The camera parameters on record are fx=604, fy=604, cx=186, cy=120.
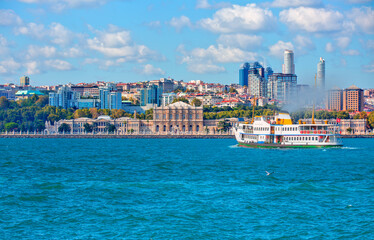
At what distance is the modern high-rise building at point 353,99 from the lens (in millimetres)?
178125

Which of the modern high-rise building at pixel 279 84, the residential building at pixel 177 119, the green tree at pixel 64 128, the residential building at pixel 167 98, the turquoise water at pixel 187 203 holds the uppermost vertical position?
the modern high-rise building at pixel 279 84

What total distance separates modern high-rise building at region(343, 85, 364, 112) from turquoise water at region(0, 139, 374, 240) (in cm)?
14853

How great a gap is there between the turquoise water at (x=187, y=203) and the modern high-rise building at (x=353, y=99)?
487 feet

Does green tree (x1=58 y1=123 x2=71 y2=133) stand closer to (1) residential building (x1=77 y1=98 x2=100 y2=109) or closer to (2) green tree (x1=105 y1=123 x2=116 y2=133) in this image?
(2) green tree (x1=105 y1=123 x2=116 y2=133)

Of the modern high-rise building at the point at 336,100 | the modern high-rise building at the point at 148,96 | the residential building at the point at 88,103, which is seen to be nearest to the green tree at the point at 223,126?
the modern high-rise building at the point at 148,96

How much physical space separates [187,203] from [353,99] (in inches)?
6502

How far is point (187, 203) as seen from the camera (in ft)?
72.8

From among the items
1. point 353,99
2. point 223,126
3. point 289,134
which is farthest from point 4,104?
point 289,134

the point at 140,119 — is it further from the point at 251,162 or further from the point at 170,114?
the point at 251,162

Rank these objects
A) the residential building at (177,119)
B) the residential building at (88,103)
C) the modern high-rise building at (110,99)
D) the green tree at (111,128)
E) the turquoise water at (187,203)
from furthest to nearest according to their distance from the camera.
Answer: the residential building at (88,103) < the modern high-rise building at (110,99) < the residential building at (177,119) < the green tree at (111,128) < the turquoise water at (187,203)

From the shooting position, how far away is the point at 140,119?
126500mm

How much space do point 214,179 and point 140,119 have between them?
97924mm

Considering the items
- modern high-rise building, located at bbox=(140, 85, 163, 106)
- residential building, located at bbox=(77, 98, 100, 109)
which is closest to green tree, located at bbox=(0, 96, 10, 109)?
residential building, located at bbox=(77, 98, 100, 109)

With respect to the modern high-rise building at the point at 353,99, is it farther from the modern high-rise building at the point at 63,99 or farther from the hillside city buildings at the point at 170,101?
the modern high-rise building at the point at 63,99
